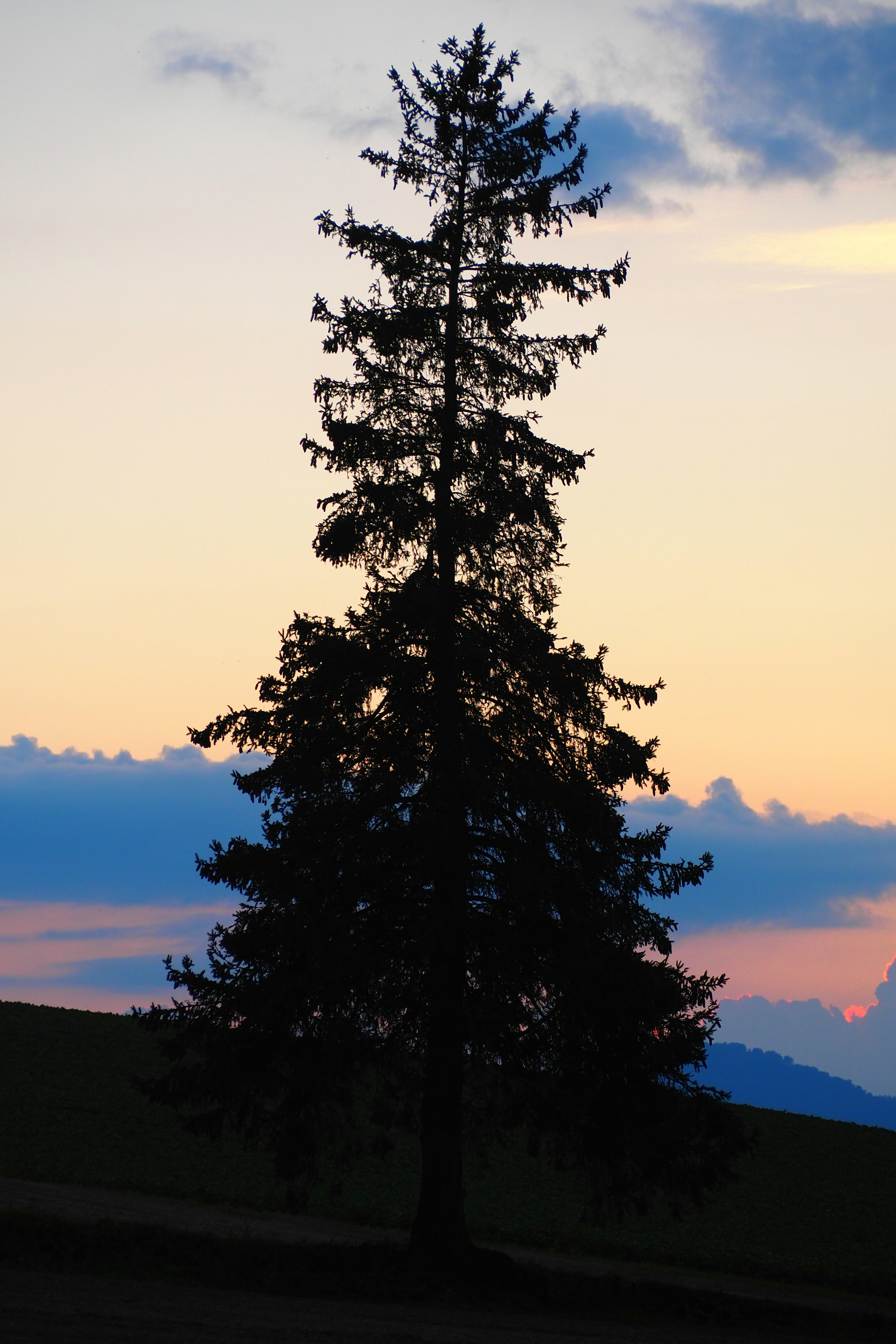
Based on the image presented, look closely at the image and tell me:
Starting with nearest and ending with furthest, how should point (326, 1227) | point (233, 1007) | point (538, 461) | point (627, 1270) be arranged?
point (233, 1007) → point (538, 461) → point (627, 1270) → point (326, 1227)

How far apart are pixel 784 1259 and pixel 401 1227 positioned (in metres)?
9.23

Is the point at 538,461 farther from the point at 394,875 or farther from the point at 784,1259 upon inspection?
the point at 784,1259

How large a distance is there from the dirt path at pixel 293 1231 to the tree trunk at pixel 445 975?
2330mm

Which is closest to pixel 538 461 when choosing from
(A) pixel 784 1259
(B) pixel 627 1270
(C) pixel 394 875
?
(C) pixel 394 875

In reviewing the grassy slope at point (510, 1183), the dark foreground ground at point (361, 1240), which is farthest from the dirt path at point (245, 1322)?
the grassy slope at point (510, 1183)

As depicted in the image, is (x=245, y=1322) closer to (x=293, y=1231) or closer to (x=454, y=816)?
(x=454, y=816)

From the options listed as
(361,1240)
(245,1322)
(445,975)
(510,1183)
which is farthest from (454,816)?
(510,1183)

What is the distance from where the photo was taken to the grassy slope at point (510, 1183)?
84.9 feet

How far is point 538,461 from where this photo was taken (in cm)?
1858

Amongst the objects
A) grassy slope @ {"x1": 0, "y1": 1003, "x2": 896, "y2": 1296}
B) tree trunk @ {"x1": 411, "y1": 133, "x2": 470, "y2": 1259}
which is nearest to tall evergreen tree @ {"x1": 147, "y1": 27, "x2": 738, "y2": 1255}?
tree trunk @ {"x1": 411, "y1": 133, "x2": 470, "y2": 1259}

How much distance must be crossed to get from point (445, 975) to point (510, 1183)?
19.7 m

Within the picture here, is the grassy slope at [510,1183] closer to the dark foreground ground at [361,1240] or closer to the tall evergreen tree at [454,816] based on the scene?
the dark foreground ground at [361,1240]

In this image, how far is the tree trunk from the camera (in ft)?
52.0

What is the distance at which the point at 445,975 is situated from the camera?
16.2m
